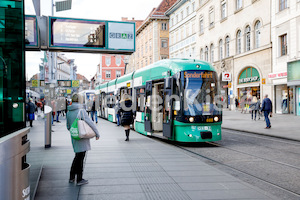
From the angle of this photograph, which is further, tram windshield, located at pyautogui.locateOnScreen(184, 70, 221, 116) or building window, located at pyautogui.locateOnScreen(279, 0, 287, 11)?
building window, located at pyautogui.locateOnScreen(279, 0, 287, 11)

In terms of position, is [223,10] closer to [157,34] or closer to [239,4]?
[239,4]

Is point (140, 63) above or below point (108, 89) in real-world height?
above

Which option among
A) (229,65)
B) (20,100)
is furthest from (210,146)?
(229,65)

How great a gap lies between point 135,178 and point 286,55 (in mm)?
23685

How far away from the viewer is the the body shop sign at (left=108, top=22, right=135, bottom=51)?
10.2 metres

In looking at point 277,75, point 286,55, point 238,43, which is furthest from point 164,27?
point 286,55

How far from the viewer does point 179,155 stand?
8609 millimetres

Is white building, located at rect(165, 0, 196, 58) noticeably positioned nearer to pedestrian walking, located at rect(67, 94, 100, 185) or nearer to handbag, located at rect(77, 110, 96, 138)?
pedestrian walking, located at rect(67, 94, 100, 185)

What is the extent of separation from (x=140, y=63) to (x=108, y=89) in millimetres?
44761

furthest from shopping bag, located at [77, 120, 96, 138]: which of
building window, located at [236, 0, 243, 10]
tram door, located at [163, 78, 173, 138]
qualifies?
building window, located at [236, 0, 243, 10]

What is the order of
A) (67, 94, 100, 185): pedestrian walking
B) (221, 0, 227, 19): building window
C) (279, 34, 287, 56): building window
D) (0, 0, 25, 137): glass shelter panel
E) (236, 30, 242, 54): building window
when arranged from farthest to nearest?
(221, 0, 227, 19): building window, (236, 30, 242, 54): building window, (279, 34, 287, 56): building window, (67, 94, 100, 185): pedestrian walking, (0, 0, 25, 137): glass shelter panel

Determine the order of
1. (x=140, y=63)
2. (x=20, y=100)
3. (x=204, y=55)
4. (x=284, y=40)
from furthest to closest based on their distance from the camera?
(x=140, y=63) < (x=204, y=55) < (x=284, y=40) < (x=20, y=100)

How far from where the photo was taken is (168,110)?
11.2m

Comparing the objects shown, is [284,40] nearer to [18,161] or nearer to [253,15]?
[253,15]
